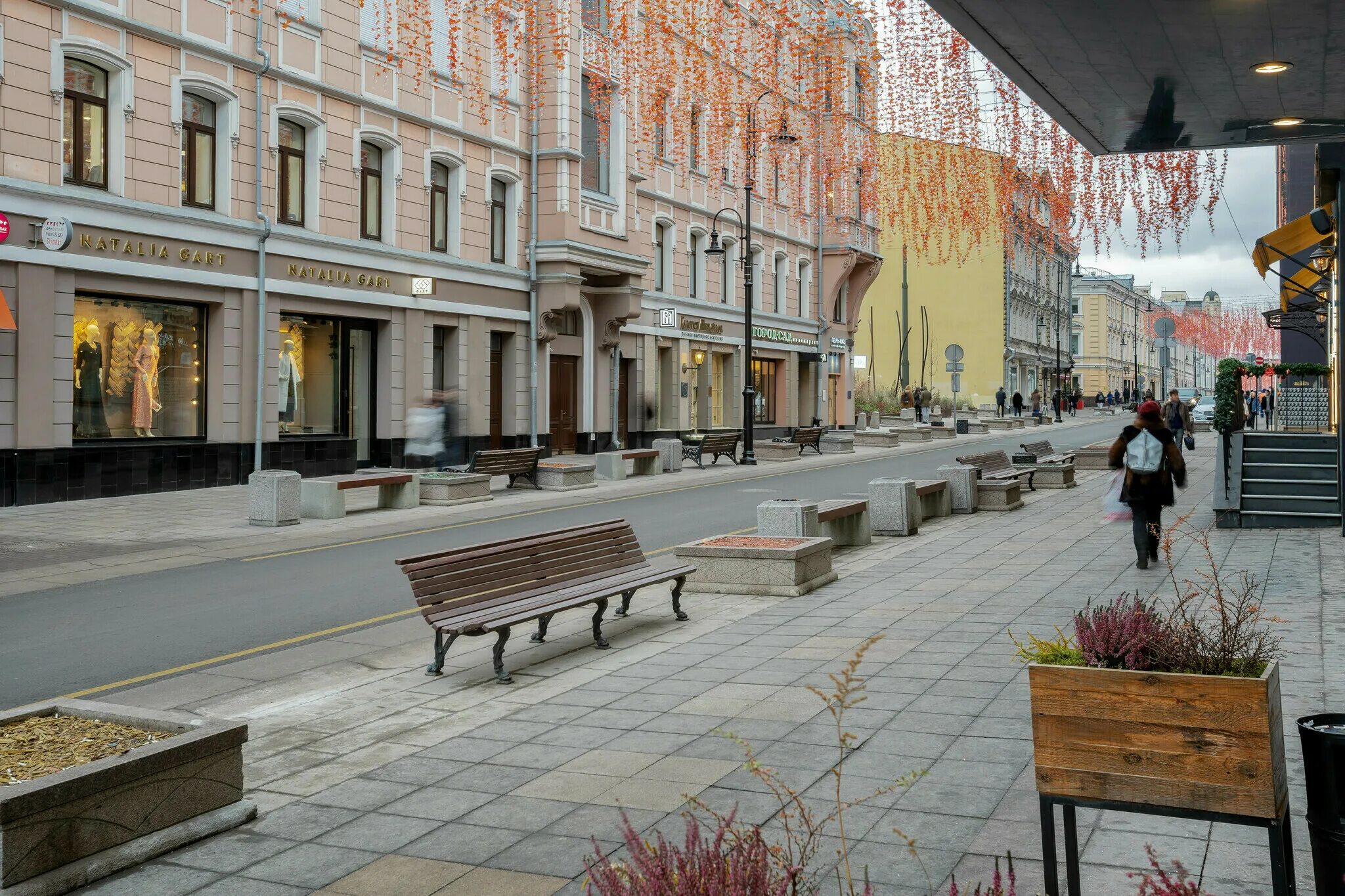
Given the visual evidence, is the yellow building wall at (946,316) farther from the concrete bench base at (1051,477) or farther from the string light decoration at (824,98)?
the concrete bench base at (1051,477)

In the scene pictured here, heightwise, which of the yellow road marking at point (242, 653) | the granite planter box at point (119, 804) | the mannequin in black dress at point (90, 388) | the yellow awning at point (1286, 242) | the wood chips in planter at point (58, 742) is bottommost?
the yellow road marking at point (242, 653)

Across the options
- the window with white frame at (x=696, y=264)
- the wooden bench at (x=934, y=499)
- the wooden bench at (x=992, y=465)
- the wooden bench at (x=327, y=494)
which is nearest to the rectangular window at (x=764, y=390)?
the window with white frame at (x=696, y=264)

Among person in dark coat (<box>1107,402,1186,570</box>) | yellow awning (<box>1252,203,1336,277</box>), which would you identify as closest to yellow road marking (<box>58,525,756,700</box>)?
A: person in dark coat (<box>1107,402,1186,570</box>)

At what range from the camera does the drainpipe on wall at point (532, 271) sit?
31609 millimetres

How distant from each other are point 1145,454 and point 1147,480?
29cm

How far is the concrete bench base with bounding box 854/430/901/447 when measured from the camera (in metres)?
40.0

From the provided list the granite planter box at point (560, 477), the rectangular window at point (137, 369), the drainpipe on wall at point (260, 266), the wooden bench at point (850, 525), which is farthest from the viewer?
the granite planter box at point (560, 477)

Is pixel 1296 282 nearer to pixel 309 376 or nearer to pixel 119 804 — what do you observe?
pixel 309 376

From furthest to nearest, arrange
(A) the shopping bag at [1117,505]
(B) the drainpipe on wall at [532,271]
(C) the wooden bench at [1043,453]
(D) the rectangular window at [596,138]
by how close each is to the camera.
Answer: (D) the rectangular window at [596,138], (B) the drainpipe on wall at [532,271], (C) the wooden bench at [1043,453], (A) the shopping bag at [1117,505]

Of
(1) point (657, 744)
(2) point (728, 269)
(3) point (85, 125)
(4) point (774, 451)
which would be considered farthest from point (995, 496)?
(2) point (728, 269)

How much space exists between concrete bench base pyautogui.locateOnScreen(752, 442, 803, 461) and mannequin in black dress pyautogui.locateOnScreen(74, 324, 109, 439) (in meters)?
17.6

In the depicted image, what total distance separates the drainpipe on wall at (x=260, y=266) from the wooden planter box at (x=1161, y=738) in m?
22.1

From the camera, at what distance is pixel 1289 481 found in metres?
17.6

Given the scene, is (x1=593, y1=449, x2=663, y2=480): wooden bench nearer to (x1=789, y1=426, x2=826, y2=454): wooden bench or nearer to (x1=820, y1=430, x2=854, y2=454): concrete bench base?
(x1=789, y1=426, x2=826, y2=454): wooden bench
